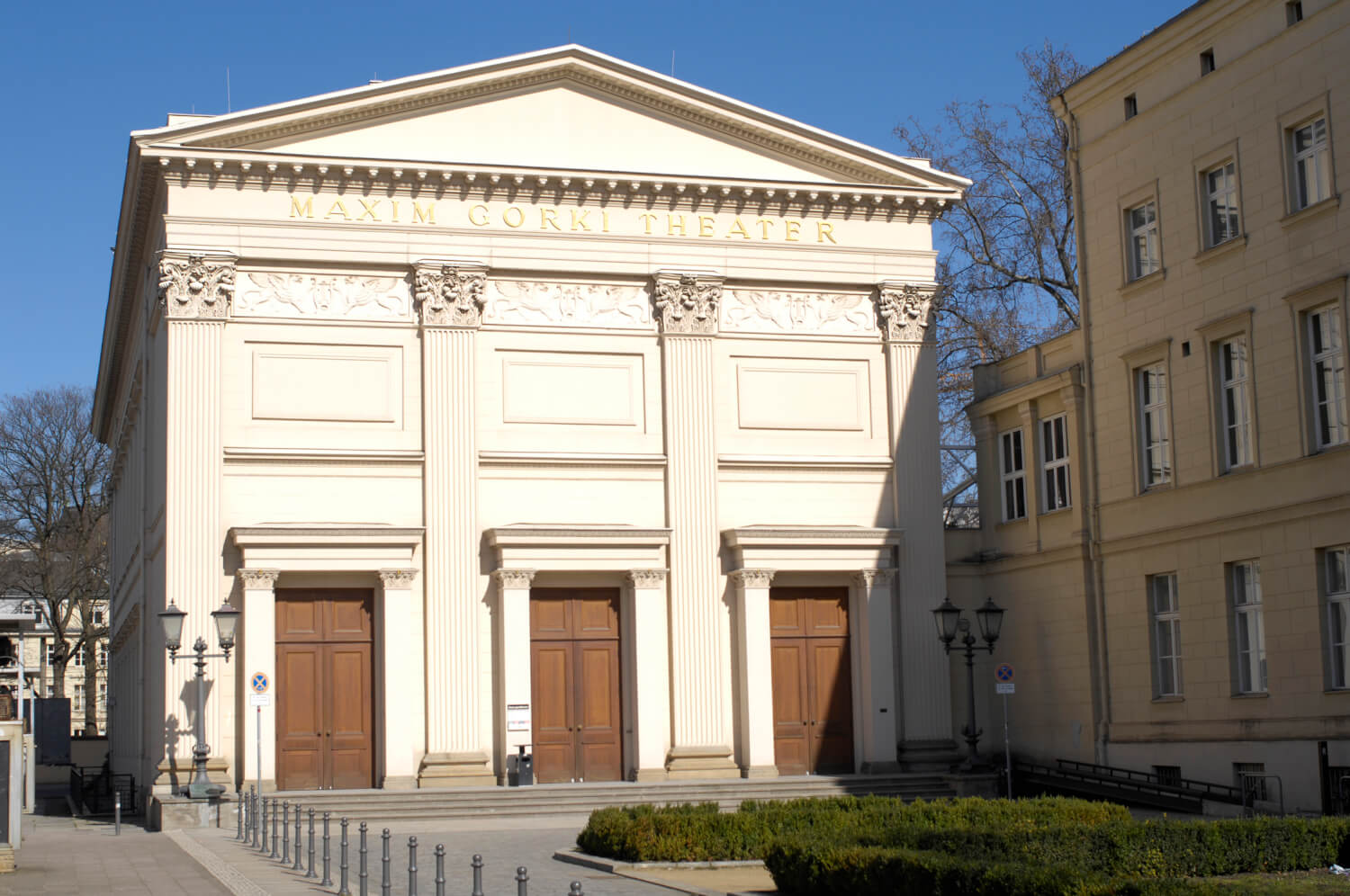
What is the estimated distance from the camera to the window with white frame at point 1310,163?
27641 mm

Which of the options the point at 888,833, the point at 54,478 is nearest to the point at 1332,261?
the point at 888,833

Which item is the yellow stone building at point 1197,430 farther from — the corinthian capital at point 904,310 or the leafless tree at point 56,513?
the leafless tree at point 56,513

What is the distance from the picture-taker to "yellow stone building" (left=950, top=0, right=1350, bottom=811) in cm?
2744

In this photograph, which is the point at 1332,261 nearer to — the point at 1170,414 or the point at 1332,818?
the point at 1170,414

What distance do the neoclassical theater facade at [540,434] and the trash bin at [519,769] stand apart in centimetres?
48

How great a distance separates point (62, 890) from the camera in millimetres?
18891

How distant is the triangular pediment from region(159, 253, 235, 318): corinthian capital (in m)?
2.33

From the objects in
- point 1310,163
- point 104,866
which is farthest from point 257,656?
point 1310,163

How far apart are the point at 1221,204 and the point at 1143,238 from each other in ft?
8.52

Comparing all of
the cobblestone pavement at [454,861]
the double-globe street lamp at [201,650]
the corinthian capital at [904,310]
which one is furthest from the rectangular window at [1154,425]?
the double-globe street lamp at [201,650]

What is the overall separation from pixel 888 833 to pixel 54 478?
51251 mm

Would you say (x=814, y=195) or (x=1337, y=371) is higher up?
(x=814, y=195)

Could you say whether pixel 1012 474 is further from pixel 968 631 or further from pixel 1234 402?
pixel 1234 402

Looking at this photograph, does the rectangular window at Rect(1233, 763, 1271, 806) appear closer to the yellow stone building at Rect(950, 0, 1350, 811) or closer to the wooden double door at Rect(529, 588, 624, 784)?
the yellow stone building at Rect(950, 0, 1350, 811)
